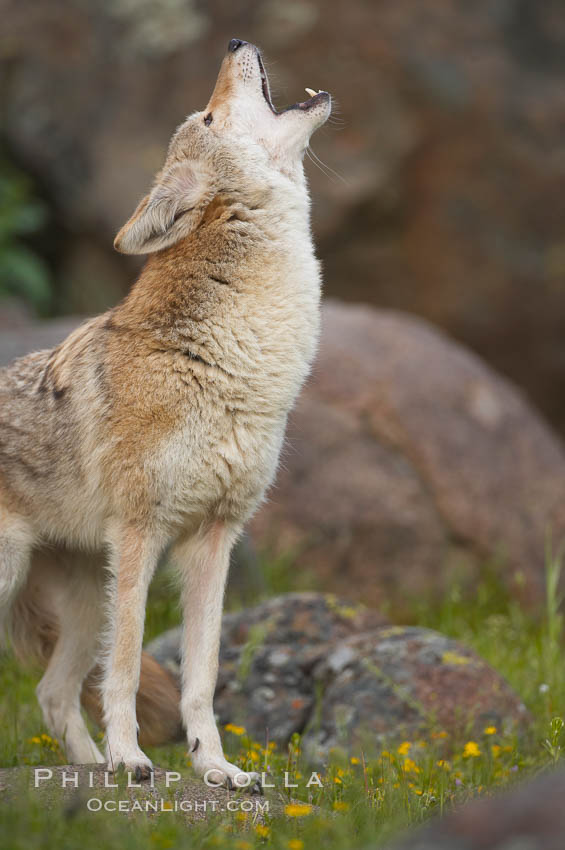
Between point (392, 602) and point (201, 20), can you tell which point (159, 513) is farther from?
point (201, 20)

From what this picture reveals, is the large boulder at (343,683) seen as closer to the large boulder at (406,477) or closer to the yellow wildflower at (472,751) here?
the yellow wildflower at (472,751)

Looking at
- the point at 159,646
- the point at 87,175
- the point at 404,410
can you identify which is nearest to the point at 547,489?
the point at 404,410

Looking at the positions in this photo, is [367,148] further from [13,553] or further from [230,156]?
[13,553]

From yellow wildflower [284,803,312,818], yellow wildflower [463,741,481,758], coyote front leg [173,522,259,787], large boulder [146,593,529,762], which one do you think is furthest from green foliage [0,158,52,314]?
yellow wildflower [284,803,312,818]

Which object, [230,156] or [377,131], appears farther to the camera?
[377,131]

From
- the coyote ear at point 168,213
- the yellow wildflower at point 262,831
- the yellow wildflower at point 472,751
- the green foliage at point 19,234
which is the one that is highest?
the green foliage at point 19,234

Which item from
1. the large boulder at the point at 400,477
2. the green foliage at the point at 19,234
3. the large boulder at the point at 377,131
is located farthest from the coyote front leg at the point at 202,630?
the green foliage at the point at 19,234

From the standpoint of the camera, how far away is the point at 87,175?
1059cm

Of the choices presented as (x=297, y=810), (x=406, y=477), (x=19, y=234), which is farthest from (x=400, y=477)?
(x=19, y=234)

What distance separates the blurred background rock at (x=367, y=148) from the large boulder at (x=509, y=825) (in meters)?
6.87

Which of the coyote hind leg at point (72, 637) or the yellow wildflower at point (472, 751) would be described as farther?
the coyote hind leg at point (72, 637)

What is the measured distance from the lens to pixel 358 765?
4.73 metres

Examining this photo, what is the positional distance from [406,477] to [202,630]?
4.02 metres

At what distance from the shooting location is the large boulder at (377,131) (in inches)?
399
